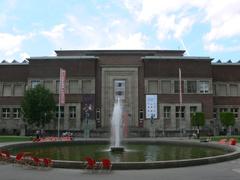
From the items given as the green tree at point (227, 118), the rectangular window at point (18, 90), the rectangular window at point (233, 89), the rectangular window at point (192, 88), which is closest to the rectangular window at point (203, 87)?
the rectangular window at point (192, 88)

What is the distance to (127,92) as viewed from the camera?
55.8 m

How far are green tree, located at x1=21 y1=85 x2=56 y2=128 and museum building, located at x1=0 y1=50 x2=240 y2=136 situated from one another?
3.39 m

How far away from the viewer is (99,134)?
5056 cm

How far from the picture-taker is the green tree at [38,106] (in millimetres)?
50094

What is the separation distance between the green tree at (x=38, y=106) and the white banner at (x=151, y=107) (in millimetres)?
14680

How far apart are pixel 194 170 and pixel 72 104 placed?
1567 inches

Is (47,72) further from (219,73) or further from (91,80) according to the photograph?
(219,73)

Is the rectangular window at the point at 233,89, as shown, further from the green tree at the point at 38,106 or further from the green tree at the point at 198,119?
the green tree at the point at 38,106

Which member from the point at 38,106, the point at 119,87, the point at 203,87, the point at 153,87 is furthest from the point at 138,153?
the point at 203,87

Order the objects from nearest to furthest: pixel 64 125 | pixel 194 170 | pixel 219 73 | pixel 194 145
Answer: pixel 194 170 < pixel 194 145 < pixel 64 125 < pixel 219 73

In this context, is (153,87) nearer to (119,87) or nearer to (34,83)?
(119,87)

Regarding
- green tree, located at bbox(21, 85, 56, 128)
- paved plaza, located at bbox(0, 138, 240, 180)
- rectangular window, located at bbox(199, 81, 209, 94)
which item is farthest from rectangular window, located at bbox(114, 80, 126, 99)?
paved plaza, located at bbox(0, 138, 240, 180)

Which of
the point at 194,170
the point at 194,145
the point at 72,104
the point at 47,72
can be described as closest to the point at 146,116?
the point at 72,104

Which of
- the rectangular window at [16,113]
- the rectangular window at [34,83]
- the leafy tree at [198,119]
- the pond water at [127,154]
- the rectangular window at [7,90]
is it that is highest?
the rectangular window at [34,83]
